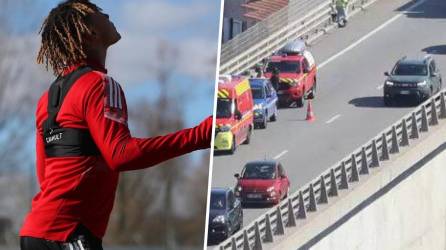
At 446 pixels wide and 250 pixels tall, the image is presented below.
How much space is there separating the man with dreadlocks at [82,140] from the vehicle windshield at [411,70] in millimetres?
4569

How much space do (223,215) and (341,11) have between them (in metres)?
1.22

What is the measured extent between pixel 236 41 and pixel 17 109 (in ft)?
5.07

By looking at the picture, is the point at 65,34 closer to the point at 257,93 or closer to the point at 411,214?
the point at 257,93

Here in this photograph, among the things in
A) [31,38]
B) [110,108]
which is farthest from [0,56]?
[110,108]

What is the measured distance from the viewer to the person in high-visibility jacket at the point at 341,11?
246 inches

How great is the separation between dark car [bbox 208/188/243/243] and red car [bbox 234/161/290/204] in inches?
1.7

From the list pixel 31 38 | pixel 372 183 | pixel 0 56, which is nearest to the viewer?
pixel 372 183

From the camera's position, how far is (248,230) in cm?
565

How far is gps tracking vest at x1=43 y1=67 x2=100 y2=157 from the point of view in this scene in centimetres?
167

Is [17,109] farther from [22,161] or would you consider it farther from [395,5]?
[395,5]

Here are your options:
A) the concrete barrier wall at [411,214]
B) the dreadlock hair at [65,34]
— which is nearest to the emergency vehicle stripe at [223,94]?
the concrete barrier wall at [411,214]

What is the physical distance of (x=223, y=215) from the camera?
5.58 meters

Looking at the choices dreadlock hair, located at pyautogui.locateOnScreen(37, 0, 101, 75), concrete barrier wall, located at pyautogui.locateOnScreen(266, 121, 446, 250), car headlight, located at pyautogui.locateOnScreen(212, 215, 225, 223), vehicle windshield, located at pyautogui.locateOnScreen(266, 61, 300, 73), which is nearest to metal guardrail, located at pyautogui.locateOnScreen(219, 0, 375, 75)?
vehicle windshield, located at pyautogui.locateOnScreen(266, 61, 300, 73)

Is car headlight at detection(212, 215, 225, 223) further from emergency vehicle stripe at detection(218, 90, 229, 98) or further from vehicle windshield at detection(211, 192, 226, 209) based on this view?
emergency vehicle stripe at detection(218, 90, 229, 98)
